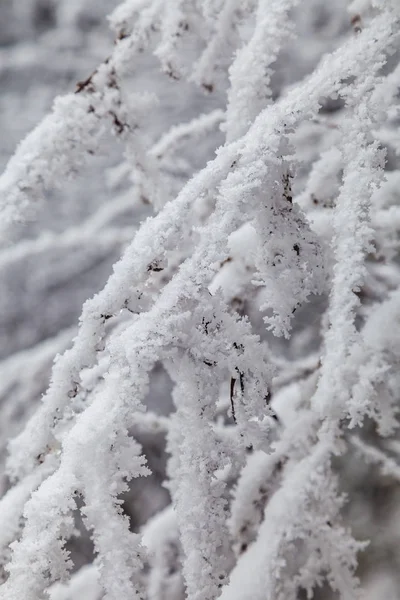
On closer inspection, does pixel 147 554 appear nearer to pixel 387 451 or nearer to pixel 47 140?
pixel 47 140

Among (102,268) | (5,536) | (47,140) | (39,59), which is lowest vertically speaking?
(5,536)

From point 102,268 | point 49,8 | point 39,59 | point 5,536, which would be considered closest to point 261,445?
point 5,536

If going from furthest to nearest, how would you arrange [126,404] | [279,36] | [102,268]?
1. [102,268]
2. [279,36]
3. [126,404]

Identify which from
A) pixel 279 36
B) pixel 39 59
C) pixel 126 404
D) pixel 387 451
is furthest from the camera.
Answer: pixel 39 59

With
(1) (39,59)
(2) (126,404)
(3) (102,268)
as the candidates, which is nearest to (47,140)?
(2) (126,404)

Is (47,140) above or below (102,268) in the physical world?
below

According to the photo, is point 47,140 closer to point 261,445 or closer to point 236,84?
point 236,84

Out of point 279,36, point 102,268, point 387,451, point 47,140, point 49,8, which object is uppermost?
point 49,8

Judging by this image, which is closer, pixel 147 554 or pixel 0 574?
pixel 147 554

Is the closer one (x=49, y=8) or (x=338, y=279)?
(x=338, y=279)
